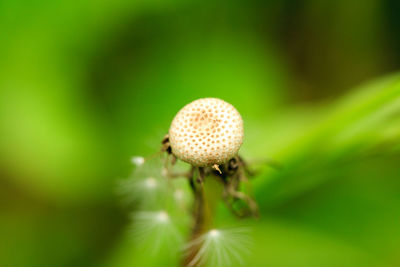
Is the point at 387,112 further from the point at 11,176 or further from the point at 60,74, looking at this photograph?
the point at 11,176

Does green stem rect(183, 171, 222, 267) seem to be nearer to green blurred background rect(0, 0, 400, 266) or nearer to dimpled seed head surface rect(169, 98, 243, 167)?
dimpled seed head surface rect(169, 98, 243, 167)

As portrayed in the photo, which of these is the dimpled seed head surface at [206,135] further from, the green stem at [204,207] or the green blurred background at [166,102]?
the green blurred background at [166,102]

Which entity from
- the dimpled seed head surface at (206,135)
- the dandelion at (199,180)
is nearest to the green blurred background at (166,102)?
the dandelion at (199,180)

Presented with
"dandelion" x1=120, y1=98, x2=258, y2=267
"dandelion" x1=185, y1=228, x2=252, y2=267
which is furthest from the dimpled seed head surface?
"dandelion" x1=185, y1=228, x2=252, y2=267

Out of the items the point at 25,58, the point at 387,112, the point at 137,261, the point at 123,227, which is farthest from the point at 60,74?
the point at 387,112

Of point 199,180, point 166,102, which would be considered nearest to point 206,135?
point 199,180
